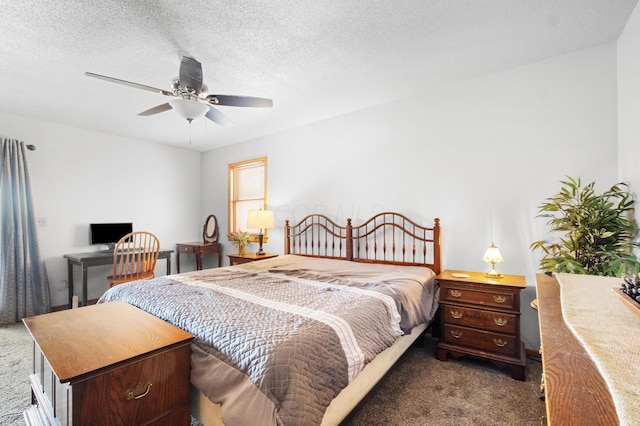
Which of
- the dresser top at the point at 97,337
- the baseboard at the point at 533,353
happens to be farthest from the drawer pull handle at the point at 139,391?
the baseboard at the point at 533,353

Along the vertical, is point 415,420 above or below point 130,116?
below

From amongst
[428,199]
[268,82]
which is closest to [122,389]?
[268,82]

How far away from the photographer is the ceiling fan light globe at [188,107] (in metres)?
2.06

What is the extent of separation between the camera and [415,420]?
5.63 ft

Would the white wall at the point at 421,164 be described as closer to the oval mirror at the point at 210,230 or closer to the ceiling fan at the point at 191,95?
the oval mirror at the point at 210,230

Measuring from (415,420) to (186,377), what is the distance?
4.23 ft

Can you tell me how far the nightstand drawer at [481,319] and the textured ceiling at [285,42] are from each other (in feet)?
6.53

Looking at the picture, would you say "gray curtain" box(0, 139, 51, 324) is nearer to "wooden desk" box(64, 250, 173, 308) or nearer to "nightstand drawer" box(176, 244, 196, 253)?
"wooden desk" box(64, 250, 173, 308)

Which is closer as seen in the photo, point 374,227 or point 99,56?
point 99,56

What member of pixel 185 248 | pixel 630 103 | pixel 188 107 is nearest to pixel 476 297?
pixel 630 103

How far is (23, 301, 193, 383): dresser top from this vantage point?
3.80 feet

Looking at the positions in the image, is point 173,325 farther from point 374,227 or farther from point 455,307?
point 374,227

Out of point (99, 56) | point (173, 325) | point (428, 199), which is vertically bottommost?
point (173, 325)

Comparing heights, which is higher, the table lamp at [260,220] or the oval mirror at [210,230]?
the table lamp at [260,220]
